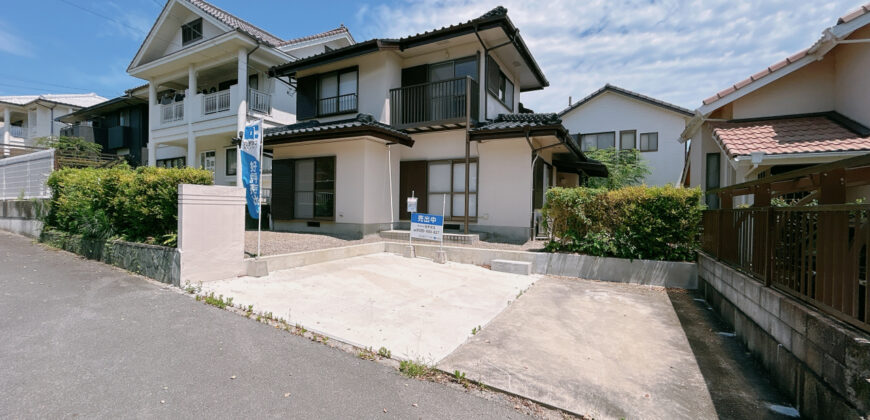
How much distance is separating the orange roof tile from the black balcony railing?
6.01 metres

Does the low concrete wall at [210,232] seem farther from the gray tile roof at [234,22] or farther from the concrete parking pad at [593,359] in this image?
the gray tile roof at [234,22]

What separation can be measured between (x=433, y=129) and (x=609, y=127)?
45.0ft

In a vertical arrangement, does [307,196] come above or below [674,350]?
above

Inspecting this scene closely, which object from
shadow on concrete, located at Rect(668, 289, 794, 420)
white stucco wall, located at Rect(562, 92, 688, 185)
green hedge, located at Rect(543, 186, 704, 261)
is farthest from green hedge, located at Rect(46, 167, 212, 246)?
white stucco wall, located at Rect(562, 92, 688, 185)

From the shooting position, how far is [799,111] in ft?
27.0

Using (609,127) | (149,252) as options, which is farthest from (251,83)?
(609,127)

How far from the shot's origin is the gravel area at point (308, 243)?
7.88 metres

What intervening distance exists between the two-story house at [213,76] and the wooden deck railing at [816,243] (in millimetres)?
13903

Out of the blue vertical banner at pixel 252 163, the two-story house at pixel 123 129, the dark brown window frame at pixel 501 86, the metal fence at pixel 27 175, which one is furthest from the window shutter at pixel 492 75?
the two-story house at pixel 123 129

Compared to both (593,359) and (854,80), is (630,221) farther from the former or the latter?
(854,80)

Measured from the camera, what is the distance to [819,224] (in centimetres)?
280

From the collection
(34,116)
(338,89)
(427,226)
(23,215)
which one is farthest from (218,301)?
(34,116)

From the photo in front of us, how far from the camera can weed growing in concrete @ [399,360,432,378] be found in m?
3.07

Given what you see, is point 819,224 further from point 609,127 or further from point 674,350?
point 609,127
